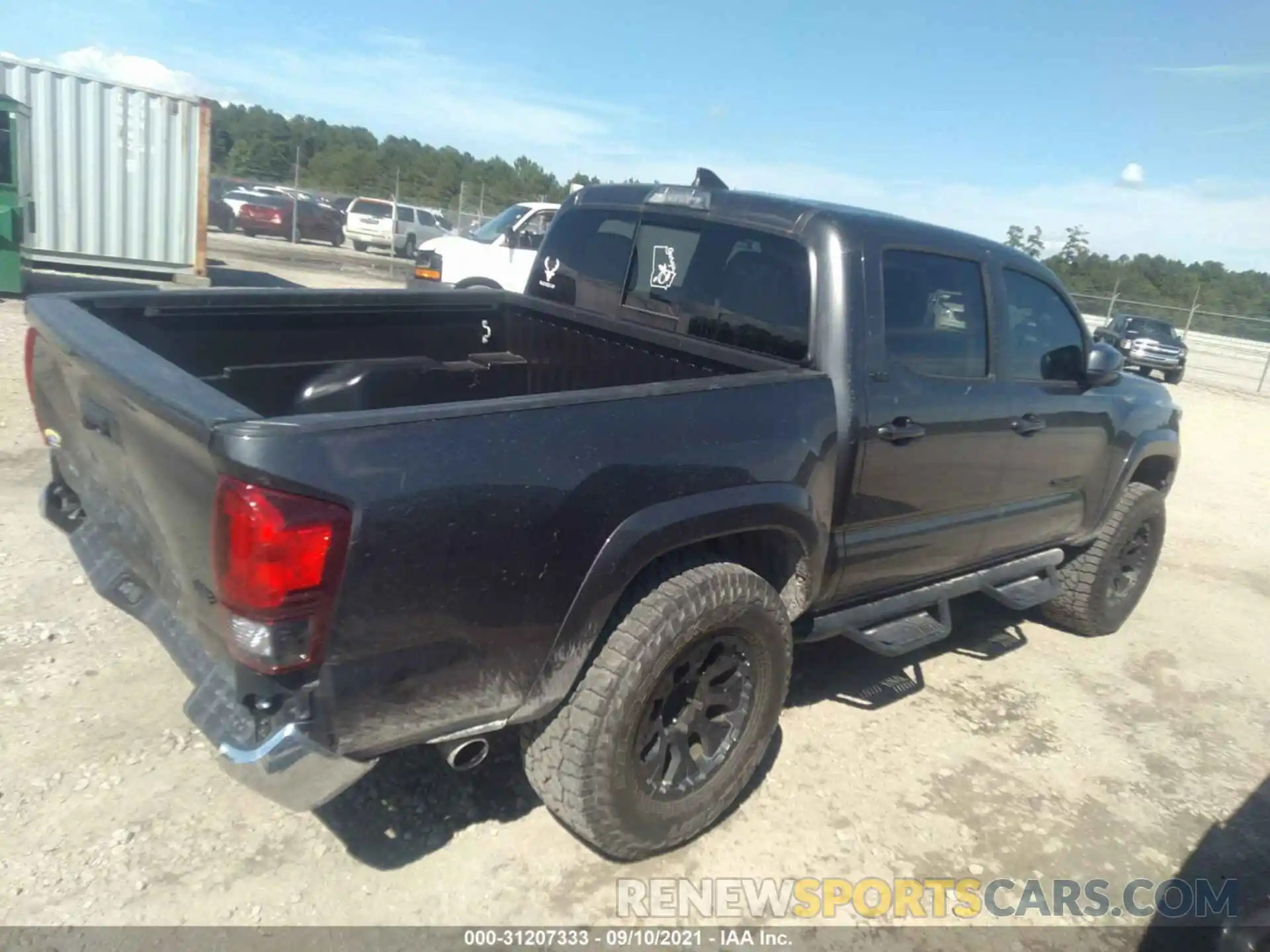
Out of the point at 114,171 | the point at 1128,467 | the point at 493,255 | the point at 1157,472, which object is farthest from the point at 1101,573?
the point at 114,171

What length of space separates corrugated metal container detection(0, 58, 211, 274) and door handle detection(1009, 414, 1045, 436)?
1230 centimetres

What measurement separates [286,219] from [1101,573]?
28.1m

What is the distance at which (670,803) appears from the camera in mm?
2943

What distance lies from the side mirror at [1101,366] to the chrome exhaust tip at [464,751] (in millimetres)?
3380

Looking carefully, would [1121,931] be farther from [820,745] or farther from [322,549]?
[322,549]

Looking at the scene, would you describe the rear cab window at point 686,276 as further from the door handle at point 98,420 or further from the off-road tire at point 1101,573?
the off-road tire at point 1101,573

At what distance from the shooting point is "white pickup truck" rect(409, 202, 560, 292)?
11.7 meters

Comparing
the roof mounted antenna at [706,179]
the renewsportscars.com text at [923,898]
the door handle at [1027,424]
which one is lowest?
the renewsportscars.com text at [923,898]

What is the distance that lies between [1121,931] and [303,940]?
2488 mm

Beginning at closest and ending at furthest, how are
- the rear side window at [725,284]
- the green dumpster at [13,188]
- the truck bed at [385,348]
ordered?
1. the truck bed at [385,348]
2. the rear side window at [725,284]
3. the green dumpster at [13,188]

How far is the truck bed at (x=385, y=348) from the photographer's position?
335 centimetres

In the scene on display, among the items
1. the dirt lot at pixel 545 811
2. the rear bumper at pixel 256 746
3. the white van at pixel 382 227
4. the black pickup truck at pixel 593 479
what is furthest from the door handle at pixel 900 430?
the white van at pixel 382 227

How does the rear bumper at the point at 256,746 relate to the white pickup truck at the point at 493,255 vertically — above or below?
below

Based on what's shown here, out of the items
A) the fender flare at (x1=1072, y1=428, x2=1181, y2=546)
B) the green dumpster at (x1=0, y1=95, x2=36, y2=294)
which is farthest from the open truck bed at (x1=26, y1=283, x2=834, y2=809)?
the green dumpster at (x1=0, y1=95, x2=36, y2=294)
